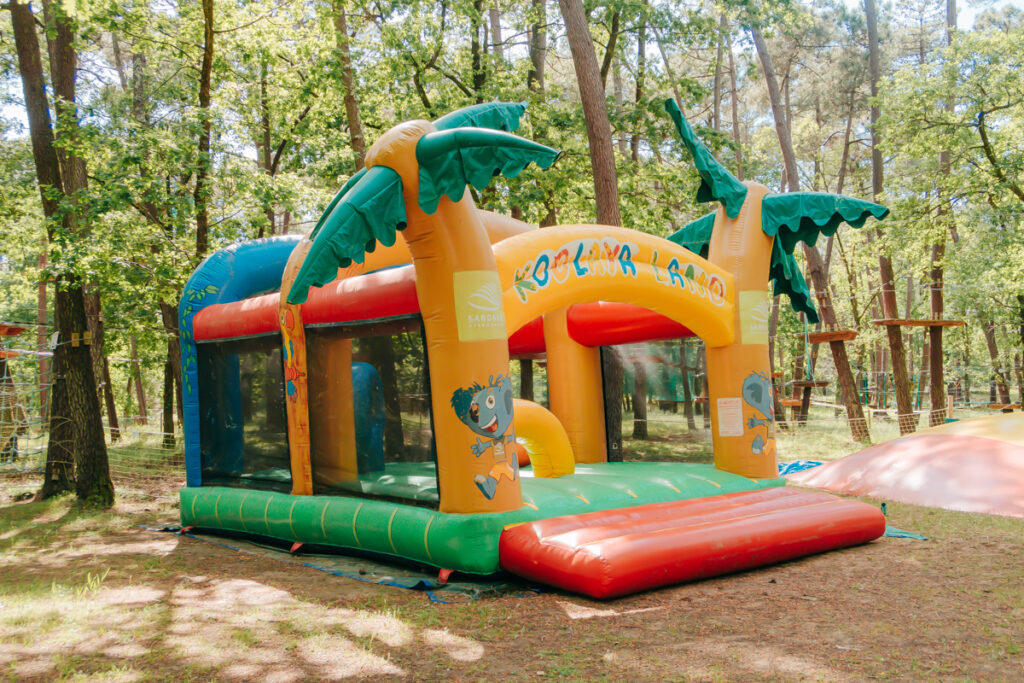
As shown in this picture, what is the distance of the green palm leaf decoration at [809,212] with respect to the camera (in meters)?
7.57

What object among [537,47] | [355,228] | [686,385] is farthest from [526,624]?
[537,47]

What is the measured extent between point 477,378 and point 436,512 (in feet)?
3.21

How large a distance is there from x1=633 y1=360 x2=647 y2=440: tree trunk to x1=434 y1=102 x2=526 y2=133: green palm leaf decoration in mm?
3733

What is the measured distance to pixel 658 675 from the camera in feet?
11.2

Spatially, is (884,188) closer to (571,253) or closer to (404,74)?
(404,74)

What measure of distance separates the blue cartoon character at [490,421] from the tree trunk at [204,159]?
5.65 meters

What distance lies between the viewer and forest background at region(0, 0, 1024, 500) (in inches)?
362

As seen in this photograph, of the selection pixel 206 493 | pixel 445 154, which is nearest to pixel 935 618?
pixel 445 154

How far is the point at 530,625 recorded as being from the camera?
4.29 metres

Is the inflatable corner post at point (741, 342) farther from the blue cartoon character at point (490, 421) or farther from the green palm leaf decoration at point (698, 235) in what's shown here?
the blue cartoon character at point (490, 421)

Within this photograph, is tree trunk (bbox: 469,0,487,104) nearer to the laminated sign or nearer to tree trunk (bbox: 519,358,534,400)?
tree trunk (bbox: 519,358,534,400)

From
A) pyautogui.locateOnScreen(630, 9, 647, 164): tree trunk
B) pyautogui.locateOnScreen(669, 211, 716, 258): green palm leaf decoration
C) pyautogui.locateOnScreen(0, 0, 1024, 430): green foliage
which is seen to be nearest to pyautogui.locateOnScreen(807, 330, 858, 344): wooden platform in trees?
pyautogui.locateOnScreen(0, 0, 1024, 430): green foliage

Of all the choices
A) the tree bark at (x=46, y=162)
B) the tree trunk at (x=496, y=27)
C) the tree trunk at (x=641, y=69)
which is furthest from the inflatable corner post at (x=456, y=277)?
the tree trunk at (x=496, y=27)

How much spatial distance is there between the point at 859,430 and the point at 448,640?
12179mm
